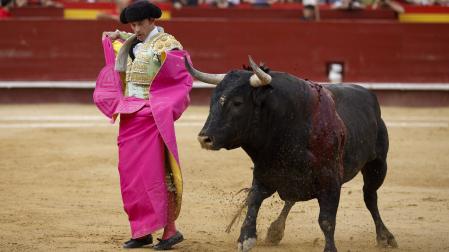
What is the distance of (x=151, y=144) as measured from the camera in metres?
5.54

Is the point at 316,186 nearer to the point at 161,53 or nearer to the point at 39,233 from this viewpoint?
the point at 161,53

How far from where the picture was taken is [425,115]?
12492mm

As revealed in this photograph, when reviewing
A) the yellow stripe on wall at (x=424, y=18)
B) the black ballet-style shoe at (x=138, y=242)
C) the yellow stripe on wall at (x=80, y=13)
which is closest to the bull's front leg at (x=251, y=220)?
the black ballet-style shoe at (x=138, y=242)

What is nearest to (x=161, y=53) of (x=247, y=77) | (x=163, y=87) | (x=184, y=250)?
(x=163, y=87)

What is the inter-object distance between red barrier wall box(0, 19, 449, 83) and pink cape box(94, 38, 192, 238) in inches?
306

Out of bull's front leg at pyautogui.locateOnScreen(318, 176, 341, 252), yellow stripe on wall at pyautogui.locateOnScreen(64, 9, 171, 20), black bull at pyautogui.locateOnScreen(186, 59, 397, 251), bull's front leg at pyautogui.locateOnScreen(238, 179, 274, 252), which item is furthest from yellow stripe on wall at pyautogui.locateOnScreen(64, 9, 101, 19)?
bull's front leg at pyautogui.locateOnScreen(318, 176, 341, 252)

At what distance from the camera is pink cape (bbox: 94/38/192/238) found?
552 cm


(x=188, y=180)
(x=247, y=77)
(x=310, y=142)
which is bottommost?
(x=188, y=180)

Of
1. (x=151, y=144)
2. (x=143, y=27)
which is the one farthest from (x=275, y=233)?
(x=143, y=27)

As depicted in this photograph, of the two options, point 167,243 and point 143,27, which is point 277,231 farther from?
point 143,27

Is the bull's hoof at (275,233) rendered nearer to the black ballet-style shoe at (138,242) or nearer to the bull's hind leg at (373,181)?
the bull's hind leg at (373,181)

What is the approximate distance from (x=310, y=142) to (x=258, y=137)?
267mm

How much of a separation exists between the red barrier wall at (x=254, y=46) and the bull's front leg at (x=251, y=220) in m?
8.07

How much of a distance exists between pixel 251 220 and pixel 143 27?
1.13 meters
